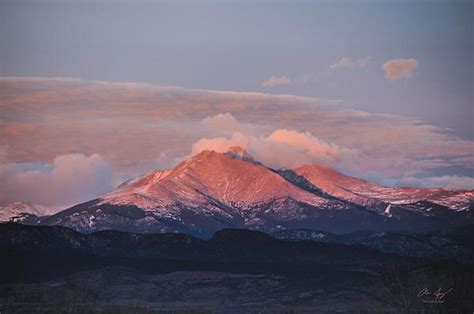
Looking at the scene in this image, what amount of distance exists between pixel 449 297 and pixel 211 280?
44931 mm

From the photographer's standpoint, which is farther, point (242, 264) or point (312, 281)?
point (242, 264)

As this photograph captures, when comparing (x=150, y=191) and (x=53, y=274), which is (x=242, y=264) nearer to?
(x=53, y=274)

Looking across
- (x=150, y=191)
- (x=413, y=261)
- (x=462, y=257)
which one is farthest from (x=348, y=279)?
(x=150, y=191)

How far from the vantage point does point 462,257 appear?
5148 inches

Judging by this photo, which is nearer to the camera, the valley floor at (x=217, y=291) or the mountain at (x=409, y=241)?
the valley floor at (x=217, y=291)

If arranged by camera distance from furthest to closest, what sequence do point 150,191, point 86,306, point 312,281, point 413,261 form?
point 150,191 < point 413,261 < point 312,281 < point 86,306
